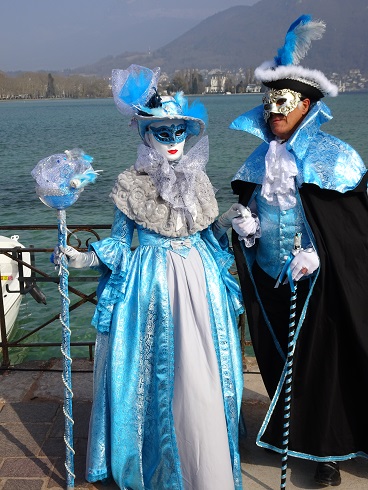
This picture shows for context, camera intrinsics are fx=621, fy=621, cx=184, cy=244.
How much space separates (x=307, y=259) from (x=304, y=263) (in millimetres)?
21

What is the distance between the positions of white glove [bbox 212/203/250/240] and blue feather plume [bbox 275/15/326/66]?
65 centimetres

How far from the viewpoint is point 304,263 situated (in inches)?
105

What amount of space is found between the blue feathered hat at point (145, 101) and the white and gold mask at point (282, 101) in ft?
1.03

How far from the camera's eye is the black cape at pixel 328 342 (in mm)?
2684

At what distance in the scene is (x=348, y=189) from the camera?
260cm

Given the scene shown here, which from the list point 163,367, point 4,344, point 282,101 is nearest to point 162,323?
point 163,367

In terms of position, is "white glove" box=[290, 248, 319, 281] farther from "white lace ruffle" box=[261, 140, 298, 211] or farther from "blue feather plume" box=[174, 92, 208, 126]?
"blue feather plume" box=[174, 92, 208, 126]

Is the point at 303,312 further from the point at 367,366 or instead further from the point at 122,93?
the point at 122,93

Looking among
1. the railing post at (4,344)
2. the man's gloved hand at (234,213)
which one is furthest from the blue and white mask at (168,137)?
the railing post at (4,344)

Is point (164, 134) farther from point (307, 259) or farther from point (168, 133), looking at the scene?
point (307, 259)

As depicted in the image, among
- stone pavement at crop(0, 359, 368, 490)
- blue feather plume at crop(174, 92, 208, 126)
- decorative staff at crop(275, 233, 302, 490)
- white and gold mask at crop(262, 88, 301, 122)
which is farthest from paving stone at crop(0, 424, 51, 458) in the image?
white and gold mask at crop(262, 88, 301, 122)

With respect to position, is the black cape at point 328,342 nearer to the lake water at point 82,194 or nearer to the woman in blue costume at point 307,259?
the woman in blue costume at point 307,259

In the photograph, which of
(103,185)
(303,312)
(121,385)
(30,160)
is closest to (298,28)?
(303,312)

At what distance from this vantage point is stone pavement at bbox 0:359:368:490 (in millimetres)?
2924
